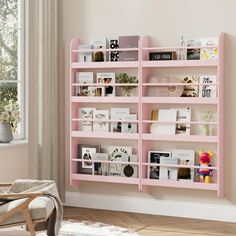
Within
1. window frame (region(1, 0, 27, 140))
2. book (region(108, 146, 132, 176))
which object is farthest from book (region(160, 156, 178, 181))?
window frame (region(1, 0, 27, 140))

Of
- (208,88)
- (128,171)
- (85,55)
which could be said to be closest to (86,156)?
(128,171)

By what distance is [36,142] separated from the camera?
17.9 ft

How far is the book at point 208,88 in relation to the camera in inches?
200

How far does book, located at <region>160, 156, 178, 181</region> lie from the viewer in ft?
17.2

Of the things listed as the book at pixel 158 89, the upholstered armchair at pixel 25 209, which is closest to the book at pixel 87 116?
the book at pixel 158 89

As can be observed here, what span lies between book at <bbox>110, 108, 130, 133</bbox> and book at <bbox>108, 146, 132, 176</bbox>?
0.19m

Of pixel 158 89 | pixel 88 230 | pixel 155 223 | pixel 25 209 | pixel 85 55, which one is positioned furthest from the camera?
pixel 85 55

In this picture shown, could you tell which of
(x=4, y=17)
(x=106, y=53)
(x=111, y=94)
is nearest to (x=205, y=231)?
(x=111, y=94)

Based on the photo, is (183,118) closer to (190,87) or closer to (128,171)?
(190,87)

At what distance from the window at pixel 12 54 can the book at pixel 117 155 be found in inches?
37.6

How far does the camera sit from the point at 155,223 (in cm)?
508

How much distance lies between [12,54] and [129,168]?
1675 mm

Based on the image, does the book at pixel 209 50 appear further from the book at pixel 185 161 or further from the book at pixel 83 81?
the book at pixel 83 81

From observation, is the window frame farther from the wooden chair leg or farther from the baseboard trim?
the wooden chair leg
